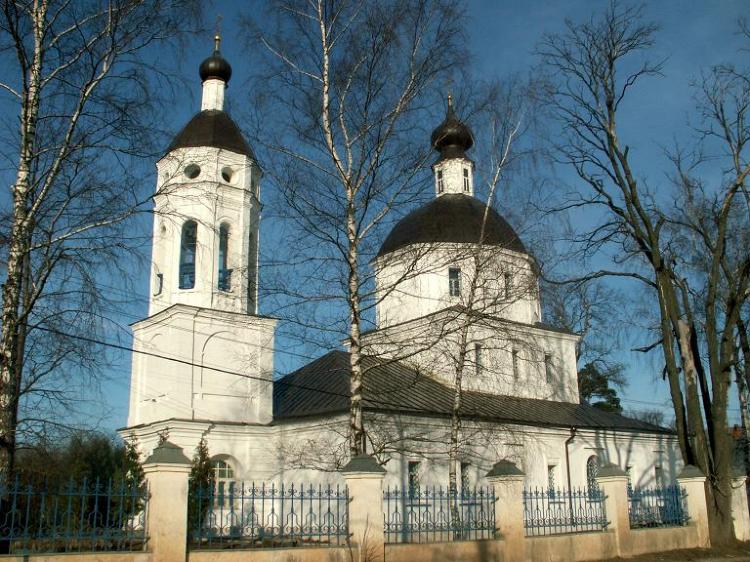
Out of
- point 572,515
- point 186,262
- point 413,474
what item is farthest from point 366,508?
point 186,262

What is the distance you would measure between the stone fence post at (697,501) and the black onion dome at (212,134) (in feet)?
44.6

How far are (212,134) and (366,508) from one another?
554 inches

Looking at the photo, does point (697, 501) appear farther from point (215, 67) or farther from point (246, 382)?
point (215, 67)

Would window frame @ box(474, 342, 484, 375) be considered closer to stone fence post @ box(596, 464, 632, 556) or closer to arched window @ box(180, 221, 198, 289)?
stone fence post @ box(596, 464, 632, 556)

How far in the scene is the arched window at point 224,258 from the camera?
21266mm

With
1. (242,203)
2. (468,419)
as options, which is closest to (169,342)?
(242,203)

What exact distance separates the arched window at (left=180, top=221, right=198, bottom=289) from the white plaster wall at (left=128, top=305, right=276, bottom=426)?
110cm

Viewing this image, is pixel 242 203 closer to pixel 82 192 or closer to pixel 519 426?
pixel 519 426

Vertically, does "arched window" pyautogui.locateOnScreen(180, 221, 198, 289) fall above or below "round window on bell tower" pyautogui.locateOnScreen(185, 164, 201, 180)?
below

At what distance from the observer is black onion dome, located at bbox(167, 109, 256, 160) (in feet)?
69.8

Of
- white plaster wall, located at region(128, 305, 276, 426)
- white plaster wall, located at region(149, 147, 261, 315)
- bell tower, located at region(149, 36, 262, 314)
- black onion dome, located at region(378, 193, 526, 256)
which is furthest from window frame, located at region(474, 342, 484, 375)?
bell tower, located at region(149, 36, 262, 314)

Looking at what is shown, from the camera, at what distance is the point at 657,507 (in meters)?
14.9

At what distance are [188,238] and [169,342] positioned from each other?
291cm

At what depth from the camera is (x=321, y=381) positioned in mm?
23062
